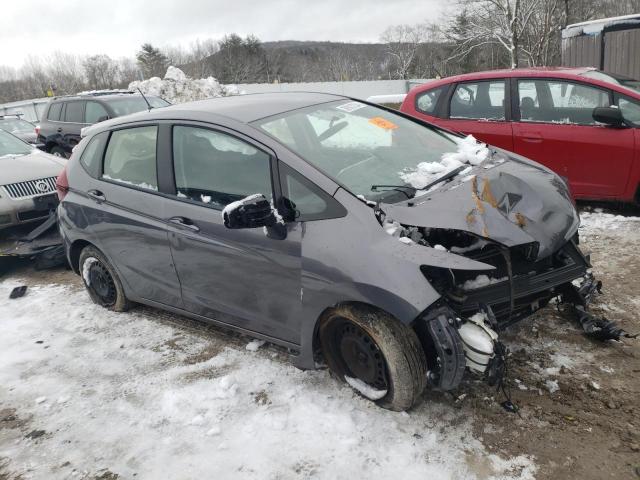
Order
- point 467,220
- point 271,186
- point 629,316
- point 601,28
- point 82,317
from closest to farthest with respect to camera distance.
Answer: point 467,220 < point 271,186 < point 629,316 < point 82,317 < point 601,28

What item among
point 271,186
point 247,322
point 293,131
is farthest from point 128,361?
point 293,131

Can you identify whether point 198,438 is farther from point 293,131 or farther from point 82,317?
point 82,317

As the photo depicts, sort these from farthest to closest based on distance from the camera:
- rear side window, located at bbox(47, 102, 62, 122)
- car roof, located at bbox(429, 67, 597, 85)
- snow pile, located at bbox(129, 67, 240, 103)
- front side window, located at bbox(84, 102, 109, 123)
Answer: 1. snow pile, located at bbox(129, 67, 240, 103)
2. rear side window, located at bbox(47, 102, 62, 122)
3. front side window, located at bbox(84, 102, 109, 123)
4. car roof, located at bbox(429, 67, 597, 85)

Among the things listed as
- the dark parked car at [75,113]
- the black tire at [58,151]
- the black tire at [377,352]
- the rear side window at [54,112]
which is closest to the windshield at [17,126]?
the dark parked car at [75,113]

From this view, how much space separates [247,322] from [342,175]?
1140 mm

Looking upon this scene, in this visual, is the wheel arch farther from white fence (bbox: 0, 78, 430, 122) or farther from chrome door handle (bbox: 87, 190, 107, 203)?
white fence (bbox: 0, 78, 430, 122)

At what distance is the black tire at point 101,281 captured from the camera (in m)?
4.35

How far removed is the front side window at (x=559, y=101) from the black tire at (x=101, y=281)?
463 cm

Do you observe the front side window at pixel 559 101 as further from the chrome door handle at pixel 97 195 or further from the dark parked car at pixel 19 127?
the dark parked car at pixel 19 127

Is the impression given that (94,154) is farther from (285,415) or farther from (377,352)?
(377,352)

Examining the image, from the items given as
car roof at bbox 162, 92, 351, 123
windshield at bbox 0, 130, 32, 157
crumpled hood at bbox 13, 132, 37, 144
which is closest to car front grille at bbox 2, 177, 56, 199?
windshield at bbox 0, 130, 32, 157

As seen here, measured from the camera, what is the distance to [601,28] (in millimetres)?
11539

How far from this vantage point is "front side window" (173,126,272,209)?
3152 millimetres

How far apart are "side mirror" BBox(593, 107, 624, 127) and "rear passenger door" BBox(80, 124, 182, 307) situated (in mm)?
4338
